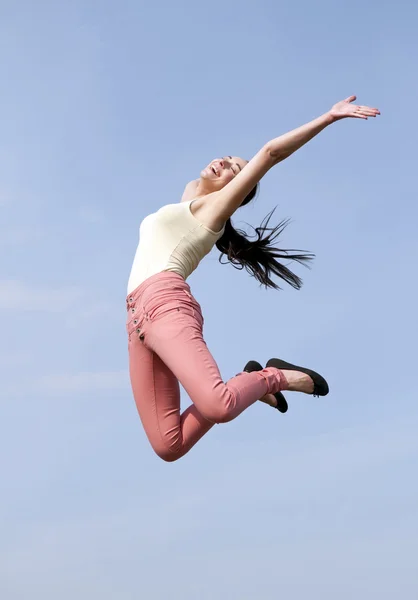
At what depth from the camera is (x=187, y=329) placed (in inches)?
225

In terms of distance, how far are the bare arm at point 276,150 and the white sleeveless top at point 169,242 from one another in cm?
21

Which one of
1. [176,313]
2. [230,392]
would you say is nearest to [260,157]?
[176,313]

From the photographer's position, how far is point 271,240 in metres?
7.39

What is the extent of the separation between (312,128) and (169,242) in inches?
49.7

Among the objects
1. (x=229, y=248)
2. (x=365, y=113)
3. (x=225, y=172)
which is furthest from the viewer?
(x=229, y=248)

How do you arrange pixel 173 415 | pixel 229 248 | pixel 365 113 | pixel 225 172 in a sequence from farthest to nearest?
pixel 229 248 → pixel 225 172 → pixel 173 415 → pixel 365 113

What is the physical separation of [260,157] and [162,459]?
2.20 meters

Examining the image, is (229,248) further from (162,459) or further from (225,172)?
(162,459)

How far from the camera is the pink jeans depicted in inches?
219

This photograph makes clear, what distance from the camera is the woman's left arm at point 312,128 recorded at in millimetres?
5605

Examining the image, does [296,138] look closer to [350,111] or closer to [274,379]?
[350,111]

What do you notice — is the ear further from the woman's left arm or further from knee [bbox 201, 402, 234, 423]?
knee [bbox 201, 402, 234, 423]

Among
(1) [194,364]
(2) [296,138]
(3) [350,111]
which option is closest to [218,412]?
(1) [194,364]

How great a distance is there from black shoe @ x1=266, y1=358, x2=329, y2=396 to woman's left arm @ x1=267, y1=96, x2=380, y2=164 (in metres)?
1.47
